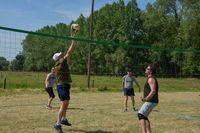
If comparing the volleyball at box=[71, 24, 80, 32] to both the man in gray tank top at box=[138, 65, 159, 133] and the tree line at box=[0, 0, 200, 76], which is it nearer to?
the man in gray tank top at box=[138, 65, 159, 133]

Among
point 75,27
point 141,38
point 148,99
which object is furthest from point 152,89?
point 141,38

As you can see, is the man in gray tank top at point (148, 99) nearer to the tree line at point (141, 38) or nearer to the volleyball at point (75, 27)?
the volleyball at point (75, 27)

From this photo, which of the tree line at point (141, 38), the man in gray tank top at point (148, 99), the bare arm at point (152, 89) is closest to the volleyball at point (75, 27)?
the man in gray tank top at point (148, 99)

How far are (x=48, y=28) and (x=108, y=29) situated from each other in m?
52.5

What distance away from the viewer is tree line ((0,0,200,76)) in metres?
56.8

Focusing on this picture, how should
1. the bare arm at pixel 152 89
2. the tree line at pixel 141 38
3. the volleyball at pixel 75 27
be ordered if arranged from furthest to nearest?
the tree line at pixel 141 38, the volleyball at pixel 75 27, the bare arm at pixel 152 89

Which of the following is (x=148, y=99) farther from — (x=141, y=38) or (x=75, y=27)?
(x=141, y=38)

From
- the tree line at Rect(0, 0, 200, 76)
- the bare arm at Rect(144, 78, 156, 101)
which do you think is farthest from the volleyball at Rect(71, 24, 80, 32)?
the tree line at Rect(0, 0, 200, 76)

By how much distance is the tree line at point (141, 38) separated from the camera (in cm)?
5675

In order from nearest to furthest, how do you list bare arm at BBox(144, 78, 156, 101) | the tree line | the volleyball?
bare arm at BBox(144, 78, 156, 101) < the volleyball < the tree line

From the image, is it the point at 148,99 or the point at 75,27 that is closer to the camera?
the point at 148,99

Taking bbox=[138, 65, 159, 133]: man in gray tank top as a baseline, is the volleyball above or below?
above

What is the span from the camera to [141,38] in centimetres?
6975

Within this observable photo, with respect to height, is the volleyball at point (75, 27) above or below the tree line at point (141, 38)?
below
